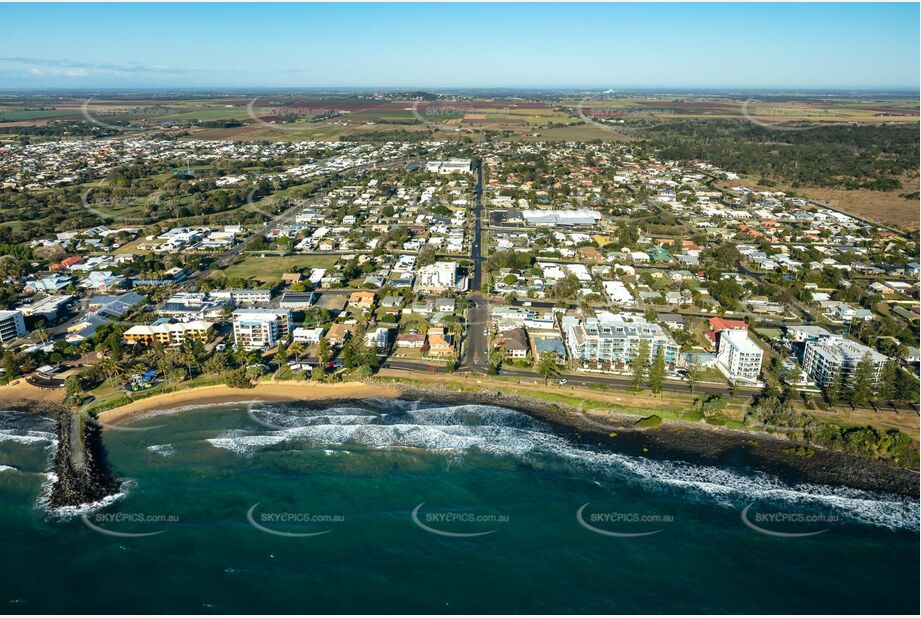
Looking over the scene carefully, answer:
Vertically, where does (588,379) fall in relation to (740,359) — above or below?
below

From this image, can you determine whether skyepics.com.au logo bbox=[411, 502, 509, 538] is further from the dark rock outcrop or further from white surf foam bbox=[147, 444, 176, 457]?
the dark rock outcrop

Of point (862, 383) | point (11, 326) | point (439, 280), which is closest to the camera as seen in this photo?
point (862, 383)

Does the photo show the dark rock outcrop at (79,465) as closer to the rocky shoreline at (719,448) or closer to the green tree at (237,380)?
the green tree at (237,380)

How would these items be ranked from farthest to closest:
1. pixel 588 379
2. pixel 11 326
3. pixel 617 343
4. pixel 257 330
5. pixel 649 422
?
pixel 11 326
pixel 257 330
pixel 617 343
pixel 588 379
pixel 649 422

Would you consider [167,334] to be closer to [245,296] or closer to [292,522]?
[245,296]

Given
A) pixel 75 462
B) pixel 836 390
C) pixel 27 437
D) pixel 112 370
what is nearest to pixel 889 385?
pixel 836 390

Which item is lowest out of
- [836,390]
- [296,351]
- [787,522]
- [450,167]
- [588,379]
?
[787,522]

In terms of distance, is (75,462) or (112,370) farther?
(112,370)

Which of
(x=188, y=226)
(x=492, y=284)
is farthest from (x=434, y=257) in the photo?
(x=188, y=226)
